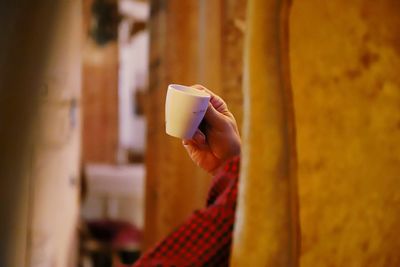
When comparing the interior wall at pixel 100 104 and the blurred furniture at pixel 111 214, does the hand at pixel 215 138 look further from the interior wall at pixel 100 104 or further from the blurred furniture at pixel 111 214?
the interior wall at pixel 100 104

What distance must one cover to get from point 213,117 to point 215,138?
29 millimetres

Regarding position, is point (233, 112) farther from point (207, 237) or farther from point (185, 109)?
point (207, 237)

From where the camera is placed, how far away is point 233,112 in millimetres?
555

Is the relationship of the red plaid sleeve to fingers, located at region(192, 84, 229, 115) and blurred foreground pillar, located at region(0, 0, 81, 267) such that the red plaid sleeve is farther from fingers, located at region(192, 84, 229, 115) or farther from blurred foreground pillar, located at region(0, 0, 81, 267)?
blurred foreground pillar, located at region(0, 0, 81, 267)

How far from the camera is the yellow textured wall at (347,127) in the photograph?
49 centimetres

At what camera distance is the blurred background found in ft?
1.62

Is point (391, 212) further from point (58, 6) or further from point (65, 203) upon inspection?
point (65, 203)

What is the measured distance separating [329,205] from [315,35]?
176mm

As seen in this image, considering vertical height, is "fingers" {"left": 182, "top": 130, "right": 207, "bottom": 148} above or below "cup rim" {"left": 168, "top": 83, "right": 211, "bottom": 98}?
below

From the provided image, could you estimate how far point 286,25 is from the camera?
49cm

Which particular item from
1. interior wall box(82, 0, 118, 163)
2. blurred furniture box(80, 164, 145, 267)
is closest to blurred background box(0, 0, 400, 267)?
blurred furniture box(80, 164, 145, 267)

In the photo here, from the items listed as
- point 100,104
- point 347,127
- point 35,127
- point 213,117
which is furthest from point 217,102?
point 100,104

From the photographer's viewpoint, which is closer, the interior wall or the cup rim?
the cup rim

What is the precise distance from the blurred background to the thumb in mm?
25
